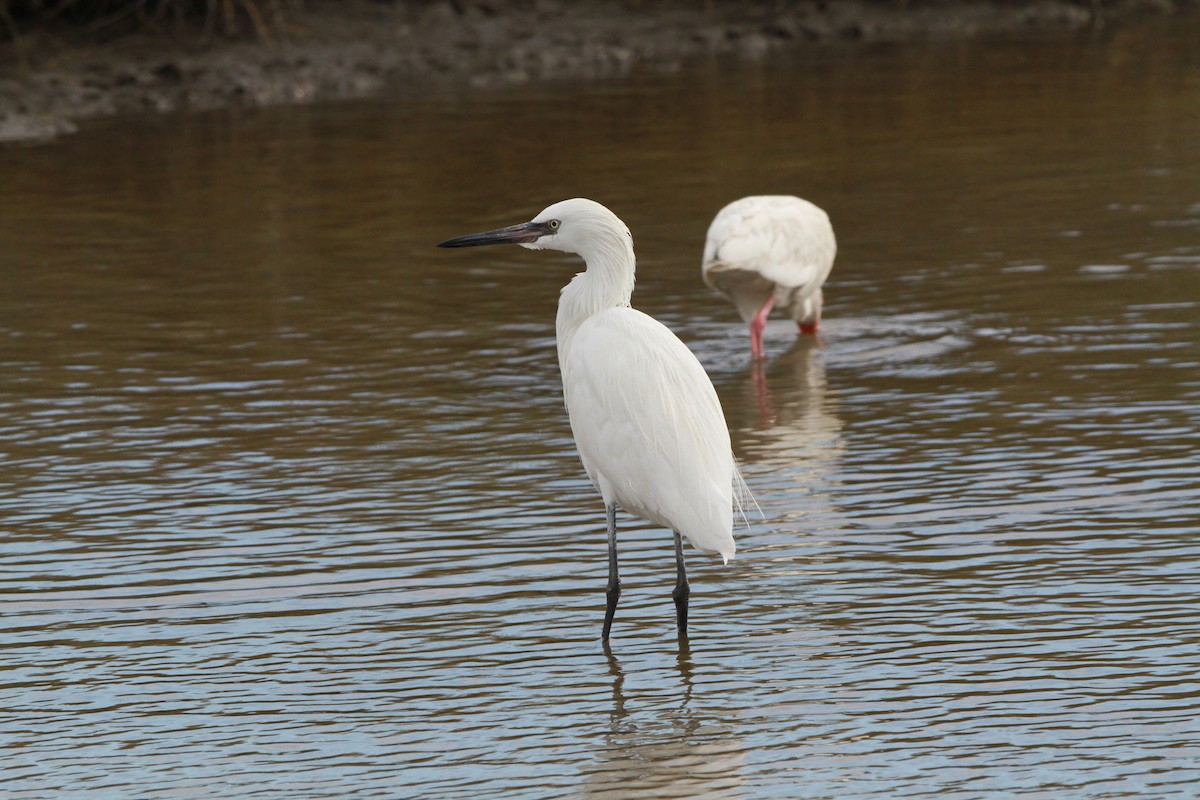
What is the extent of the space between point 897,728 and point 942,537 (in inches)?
68.9

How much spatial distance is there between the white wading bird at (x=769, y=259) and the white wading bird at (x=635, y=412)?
3997 mm

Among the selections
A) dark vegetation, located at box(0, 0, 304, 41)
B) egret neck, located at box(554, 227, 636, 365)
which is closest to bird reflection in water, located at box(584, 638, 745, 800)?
egret neck, located at box(554, 227, 636, 365)

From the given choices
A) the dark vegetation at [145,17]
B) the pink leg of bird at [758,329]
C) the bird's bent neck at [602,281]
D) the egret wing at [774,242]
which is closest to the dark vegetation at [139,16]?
the dark vegetation at [145,17]

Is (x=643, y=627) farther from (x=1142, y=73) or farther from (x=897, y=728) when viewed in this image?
(x=1142, y=73)

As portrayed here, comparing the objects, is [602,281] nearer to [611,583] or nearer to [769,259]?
[611,583]

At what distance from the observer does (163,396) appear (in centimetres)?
930

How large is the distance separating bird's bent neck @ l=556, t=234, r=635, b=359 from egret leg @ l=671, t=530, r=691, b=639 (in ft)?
2.57

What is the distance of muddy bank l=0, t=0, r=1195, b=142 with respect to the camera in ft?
68.9

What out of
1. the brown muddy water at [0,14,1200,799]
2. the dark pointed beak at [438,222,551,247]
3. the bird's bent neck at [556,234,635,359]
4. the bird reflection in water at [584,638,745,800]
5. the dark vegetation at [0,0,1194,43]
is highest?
the dark vegetation at [0,0,1194,43]

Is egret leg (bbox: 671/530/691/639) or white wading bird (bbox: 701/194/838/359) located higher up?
white wading bird (bbox: 701/194/838/359)

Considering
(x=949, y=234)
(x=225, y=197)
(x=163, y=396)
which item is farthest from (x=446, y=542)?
(x=225, y=197)

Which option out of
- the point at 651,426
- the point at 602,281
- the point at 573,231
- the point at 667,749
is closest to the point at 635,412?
the point at 651,426

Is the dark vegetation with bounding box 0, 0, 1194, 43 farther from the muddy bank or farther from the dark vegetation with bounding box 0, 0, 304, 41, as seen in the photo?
the muddy bank

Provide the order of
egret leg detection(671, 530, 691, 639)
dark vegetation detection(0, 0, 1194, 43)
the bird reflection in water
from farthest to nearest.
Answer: dark vegetation detection(0, 0, 1194, 43) < egret leg detection(671, 530, 691, 639) < the bird reflection in water
